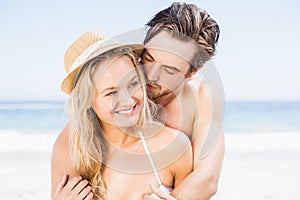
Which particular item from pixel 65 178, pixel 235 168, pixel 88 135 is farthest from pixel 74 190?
pixel 235 168

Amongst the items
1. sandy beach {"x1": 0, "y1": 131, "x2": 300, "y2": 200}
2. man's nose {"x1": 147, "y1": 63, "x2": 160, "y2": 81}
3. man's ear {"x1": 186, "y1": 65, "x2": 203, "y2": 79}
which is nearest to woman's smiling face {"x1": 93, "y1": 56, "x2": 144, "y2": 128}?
man's nose {"x1": 147, "y1": 63, "x2": 160, "y2": 81}

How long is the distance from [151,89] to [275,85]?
39.0 feet

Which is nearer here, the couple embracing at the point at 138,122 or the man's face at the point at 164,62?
the couple embracing at the point at 138,122

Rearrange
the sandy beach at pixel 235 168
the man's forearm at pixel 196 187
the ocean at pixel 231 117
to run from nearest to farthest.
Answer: the man's forearm at pixel 196 187 < the sandy beach at pixel 235 168 < the ocean at pixel 231 117

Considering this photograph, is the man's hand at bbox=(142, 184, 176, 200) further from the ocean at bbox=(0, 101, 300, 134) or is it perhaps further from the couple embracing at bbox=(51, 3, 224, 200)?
the ocean at bbox=(0, 101, 300, 134)

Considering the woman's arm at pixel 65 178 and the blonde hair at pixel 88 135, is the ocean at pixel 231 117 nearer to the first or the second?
the woman's arm at pixel 65 178

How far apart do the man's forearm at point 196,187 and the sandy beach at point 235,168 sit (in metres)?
2.38

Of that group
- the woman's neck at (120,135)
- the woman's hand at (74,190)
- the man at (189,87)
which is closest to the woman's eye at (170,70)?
the man at (189,87)

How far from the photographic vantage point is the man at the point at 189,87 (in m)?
1.92

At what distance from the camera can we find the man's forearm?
1865mm

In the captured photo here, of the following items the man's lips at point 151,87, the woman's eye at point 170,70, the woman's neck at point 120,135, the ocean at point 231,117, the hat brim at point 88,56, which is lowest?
the ocean at point 231,117

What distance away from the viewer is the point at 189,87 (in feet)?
7.05

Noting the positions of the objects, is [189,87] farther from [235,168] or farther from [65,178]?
[235,168]

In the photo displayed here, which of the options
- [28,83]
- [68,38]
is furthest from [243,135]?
[28,83]
